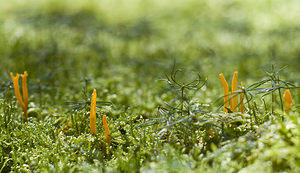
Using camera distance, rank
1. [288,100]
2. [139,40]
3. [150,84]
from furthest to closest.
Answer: [139,40]
[150,84]
[288,100]

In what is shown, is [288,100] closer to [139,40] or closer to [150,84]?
[150,84]

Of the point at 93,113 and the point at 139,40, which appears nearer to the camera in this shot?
the point at 93,113

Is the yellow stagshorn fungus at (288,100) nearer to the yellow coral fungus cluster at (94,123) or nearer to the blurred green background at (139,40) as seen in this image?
the blurred green background at (139,40)

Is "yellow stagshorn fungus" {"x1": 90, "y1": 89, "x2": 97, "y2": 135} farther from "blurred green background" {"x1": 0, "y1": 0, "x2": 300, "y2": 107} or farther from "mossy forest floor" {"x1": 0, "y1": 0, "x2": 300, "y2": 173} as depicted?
"blurred green background" {"x1": 0, "y1": 0, "x2": 300, "y2": 107}

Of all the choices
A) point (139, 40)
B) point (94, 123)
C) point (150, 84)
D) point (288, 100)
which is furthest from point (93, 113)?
point (139, 40)

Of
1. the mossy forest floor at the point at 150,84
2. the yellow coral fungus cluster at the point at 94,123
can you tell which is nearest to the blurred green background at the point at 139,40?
the mossy forest floor at the point at 150,84

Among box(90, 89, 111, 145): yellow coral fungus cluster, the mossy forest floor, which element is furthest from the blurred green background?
box(90, 89, 111, 145): yellow coral fungus cluster

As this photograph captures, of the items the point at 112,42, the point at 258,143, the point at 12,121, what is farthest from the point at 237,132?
the point at 112,42

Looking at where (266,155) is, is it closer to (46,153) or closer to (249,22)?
(46,153)

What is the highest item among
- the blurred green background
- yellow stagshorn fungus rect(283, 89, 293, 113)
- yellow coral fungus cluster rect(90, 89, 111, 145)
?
the blurred green background
